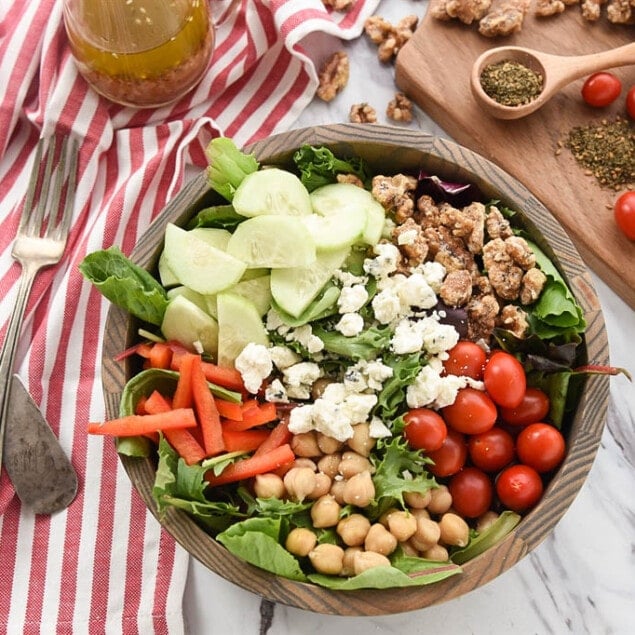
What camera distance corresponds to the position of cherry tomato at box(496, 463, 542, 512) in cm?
240

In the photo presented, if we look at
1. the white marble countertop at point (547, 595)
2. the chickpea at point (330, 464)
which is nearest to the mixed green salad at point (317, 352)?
the chickpea at point (330, 464)

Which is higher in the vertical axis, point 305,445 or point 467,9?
point 467,9

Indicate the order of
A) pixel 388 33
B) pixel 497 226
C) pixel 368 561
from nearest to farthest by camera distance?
pixel 368 561, pixel 497 226, pixel 388 33

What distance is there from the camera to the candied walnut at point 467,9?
10.2ft

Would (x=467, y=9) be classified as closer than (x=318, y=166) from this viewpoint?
No

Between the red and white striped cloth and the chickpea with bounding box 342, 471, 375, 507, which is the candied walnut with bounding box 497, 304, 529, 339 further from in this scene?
the red and white striped cloth

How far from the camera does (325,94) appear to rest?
3.16 m

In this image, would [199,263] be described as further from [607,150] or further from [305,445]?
[607,150]

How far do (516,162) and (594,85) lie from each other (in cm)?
38

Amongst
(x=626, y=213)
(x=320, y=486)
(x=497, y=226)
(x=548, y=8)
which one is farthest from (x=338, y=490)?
(x=548, y=8)

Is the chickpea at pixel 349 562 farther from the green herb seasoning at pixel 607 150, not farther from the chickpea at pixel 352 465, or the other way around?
the green herb seasoning at pixel 607 150

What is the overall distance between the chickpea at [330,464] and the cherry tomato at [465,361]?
15.7 inches

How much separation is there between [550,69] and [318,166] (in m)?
0.98

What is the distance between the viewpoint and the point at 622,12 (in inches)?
124
